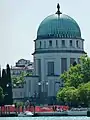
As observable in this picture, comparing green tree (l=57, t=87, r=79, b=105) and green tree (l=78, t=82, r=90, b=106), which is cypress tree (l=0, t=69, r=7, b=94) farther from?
green tree (l=78, t=82, r=90, b=106)

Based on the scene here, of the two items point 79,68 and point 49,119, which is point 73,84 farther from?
point 49,119

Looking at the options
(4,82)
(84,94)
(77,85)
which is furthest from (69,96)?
(4,82)

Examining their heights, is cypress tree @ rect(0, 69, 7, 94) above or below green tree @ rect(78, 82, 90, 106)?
above

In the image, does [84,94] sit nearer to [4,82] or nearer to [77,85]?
[77,85]

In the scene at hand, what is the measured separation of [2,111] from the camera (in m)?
165

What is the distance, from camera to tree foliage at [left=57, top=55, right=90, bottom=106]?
169m

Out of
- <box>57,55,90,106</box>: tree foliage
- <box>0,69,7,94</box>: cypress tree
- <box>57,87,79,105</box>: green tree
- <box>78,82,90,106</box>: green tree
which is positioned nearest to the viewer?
<box>78,82,90,106</box>: green tree

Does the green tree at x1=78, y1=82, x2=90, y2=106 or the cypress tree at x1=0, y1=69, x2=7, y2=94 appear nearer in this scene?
the green tree at x1=78, y1=82, x2=90, y2=106

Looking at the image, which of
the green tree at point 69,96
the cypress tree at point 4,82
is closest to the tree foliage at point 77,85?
the green tree at point 69,96

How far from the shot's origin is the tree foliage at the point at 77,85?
169337 millimetres

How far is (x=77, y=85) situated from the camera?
18425 centimetres

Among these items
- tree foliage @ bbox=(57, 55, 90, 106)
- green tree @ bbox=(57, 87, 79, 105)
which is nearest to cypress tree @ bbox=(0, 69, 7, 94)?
tree foliage @ bbox=(57, 55, 90, 106)

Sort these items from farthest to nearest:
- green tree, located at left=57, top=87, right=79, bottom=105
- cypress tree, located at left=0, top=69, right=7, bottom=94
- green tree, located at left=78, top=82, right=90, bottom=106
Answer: cypress tree, located at left=0, top=69, right=7, bottom=94
green tree, located at left=57, top=87, right=79, bottom=105
green tree, located at left=78, top=82, right=90, bottom=106

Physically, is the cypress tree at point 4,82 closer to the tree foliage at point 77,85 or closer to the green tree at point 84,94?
the tree foliage at point 77,85
